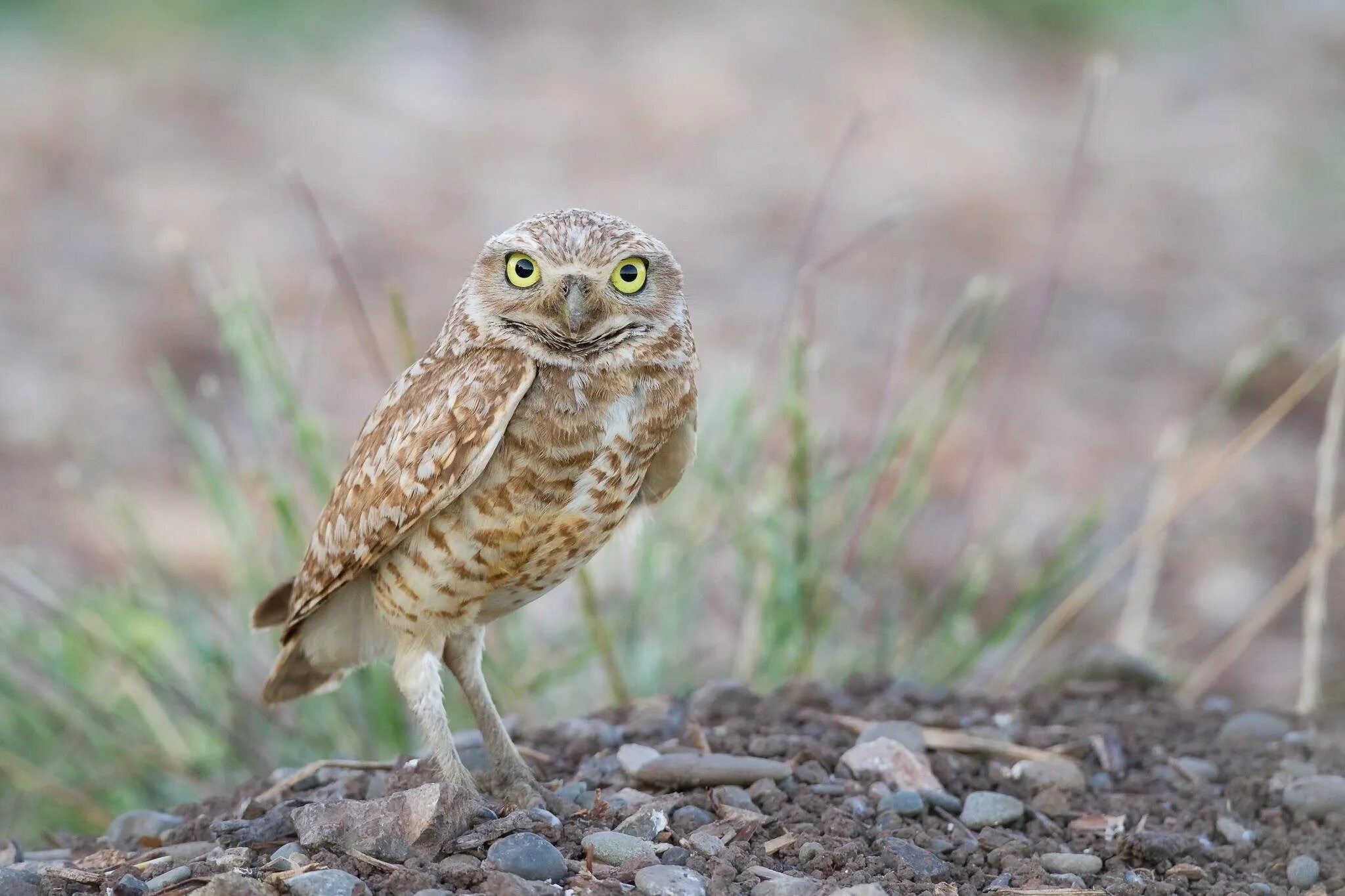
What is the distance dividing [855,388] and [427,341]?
83.7 inches

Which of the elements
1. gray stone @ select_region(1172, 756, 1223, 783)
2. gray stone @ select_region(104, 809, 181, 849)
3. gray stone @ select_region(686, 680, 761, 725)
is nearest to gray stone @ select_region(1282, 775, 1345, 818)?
gray stone @ select_region(1172, 756, 1223, 783)

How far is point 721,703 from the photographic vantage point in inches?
135

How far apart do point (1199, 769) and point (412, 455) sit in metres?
1.75

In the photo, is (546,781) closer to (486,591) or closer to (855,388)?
(486,591)

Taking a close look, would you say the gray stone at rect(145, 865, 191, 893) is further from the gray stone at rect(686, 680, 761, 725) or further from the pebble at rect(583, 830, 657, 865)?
the gray stone at rect(686, 680, 761, 725)

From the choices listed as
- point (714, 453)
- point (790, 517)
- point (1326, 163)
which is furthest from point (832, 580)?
point (1326, 163)

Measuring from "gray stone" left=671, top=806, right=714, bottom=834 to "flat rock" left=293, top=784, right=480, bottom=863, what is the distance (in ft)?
1.26

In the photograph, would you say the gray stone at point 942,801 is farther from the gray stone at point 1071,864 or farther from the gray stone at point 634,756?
the gray stone at point 634,756

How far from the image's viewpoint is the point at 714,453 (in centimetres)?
402

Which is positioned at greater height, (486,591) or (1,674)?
(486,591)

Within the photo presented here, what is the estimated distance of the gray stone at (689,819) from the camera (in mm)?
2705

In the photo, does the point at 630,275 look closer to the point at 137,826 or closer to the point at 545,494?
the point at 545,494

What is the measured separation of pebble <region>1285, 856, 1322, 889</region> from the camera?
103 inches

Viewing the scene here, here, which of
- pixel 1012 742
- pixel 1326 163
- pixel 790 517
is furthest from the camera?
pixel 1326 163
